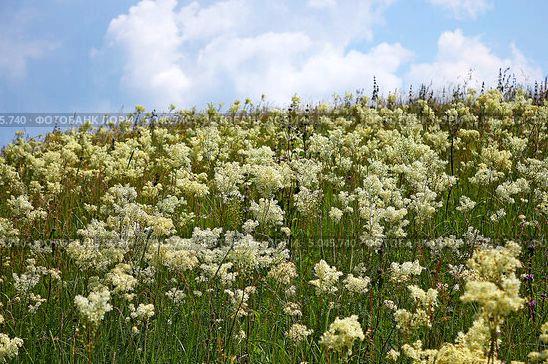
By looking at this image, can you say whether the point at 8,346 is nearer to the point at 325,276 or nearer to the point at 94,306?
the point at 94,306

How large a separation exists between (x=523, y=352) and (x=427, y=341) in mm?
1333

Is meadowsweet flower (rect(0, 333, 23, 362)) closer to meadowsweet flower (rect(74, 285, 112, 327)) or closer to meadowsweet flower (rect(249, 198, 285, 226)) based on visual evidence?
meadowsweet flower (rect(74, 285, 112, 327))

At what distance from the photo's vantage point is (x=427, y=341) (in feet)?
15.4

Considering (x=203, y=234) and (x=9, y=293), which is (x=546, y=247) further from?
(x=9, y=293)

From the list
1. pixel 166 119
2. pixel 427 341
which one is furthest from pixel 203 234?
pixel 166 119

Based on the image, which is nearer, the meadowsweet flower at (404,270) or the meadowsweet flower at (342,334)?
the meadowsweet flower at (342,334)

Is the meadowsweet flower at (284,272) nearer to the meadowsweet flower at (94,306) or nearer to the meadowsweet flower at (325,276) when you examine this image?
the meadowsweet flower at (325,276)

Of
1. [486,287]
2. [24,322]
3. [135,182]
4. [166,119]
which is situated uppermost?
[166,119]

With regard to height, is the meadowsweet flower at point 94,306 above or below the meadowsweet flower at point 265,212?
below

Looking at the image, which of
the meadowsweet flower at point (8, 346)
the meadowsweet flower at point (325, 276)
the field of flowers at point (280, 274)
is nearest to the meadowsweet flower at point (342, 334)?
the field of flowers at point (280, 274)

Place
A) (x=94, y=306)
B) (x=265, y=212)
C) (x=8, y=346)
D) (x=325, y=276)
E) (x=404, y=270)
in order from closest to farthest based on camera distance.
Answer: (x=94, y=306) → (x=8, y=346) → (x=325, y=276) → (x=404, y=270) → (x=265, y=212)

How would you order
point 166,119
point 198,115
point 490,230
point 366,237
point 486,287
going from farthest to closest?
point 198,115, point 166,119, point 490,230, point 366,237, point 486,287

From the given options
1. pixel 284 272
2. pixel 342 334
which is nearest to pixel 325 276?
pixel 284 272

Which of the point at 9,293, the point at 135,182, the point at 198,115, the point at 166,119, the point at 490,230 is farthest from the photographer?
the point at 198,115
